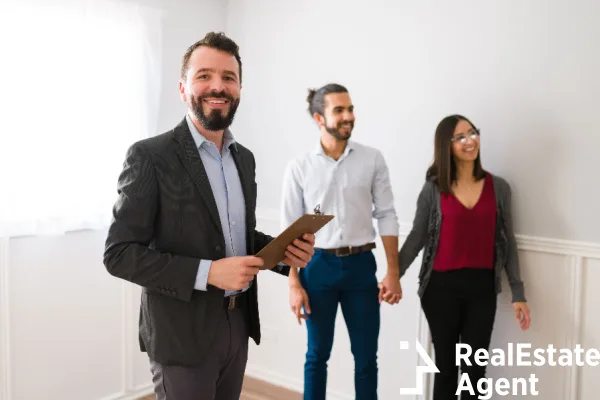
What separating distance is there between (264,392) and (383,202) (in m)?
1.55

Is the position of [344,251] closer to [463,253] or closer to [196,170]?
Answer: [463,253]

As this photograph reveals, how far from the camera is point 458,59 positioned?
2807 mm

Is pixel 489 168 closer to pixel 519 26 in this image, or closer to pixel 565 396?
pixel 519 26

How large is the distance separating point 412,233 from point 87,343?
1858mm

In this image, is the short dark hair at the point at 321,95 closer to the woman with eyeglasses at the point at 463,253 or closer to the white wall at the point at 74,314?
the woman with eyeglasses at the point at 463,253

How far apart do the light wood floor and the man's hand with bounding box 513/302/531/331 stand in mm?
1457

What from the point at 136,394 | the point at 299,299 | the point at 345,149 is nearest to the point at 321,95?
the point at 345,149

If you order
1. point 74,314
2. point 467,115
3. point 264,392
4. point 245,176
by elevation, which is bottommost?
point 264,392

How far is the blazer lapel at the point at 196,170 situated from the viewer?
5.19 feet

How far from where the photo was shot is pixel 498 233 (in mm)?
2557

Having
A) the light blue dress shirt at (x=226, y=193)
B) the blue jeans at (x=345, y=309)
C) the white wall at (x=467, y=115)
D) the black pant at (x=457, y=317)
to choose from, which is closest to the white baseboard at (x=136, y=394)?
the white wall at (x=467, y=115)

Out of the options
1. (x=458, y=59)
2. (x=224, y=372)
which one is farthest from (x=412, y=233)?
(x=224, y=372)

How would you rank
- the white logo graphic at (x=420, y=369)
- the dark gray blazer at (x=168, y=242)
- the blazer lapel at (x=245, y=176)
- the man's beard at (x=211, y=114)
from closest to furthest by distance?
the dark gray blazer at (x=168, y=242)
the man's beard at (x=211, y=114)
the blazer lapel at (x=245, y=176)
the white logo graphic at (x=420, y=369)

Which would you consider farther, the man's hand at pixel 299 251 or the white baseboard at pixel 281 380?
the white baseboard at pixel 281 380
